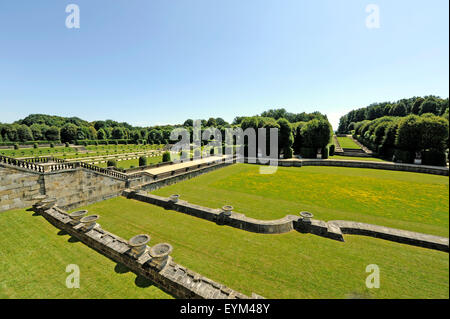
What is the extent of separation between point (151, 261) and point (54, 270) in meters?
3.84

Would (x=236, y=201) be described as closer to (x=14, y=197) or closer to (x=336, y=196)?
(x=336, y=196)

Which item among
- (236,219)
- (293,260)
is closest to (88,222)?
(236,219)

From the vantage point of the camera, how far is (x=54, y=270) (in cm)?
714

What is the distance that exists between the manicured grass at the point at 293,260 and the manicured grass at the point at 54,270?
1946mm

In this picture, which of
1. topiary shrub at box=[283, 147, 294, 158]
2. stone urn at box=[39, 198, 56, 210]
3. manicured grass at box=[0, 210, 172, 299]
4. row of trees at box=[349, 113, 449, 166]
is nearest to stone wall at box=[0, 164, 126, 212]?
stone urn at box=[39, 198, 56, 210]

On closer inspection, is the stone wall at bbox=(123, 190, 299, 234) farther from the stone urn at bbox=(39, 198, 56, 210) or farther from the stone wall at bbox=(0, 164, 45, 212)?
the stone wall at bbox=(0, 164, 45, 212)

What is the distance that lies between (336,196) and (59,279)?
17511 mm

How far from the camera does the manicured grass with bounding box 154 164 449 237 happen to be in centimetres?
1066

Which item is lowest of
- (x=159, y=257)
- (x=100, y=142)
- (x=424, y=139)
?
(x=159, y=257)

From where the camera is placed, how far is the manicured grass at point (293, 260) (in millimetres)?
6207

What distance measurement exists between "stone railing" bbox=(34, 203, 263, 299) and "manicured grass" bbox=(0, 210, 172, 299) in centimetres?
26

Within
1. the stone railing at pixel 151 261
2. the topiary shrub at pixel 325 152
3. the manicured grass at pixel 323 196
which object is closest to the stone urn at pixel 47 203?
the stone railing at pixel 151 261

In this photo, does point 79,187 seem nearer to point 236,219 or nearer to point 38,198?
point 38,198
